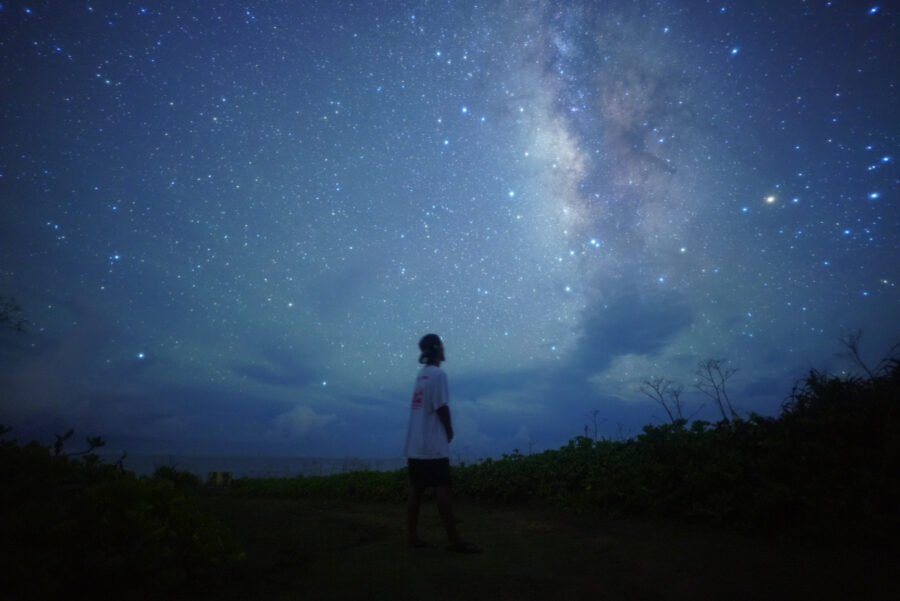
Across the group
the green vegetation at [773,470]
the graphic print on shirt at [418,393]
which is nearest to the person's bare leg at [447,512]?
the graphic print on shirt at [418,393]

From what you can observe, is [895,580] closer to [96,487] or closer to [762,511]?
[762,511]

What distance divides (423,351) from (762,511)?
12.2 feet

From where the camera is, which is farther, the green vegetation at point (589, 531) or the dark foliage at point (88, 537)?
the green vegetation at point (589, 531)

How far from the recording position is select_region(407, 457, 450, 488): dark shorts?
458 centimetres

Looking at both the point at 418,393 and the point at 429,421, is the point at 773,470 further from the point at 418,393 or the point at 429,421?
the point at 418,393

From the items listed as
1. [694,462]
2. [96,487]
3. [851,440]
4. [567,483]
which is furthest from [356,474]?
[851,440]

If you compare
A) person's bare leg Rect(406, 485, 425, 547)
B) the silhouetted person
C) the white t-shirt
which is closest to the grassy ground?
person's bare leg Rect(406, 485, 425, 547)

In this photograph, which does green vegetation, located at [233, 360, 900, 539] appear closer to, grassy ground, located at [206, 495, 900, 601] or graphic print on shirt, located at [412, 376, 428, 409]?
grassy ground, located at [206, 495, 900, 601]

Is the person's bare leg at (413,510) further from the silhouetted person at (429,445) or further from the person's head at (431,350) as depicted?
the person's head at (431,350)

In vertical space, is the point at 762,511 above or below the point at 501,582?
above

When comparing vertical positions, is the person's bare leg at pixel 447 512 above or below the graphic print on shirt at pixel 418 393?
below

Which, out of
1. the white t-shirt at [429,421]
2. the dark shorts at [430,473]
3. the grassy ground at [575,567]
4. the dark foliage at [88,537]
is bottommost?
the grassy ground at [575,567]

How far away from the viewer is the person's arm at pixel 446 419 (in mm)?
4758

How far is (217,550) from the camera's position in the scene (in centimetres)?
310
